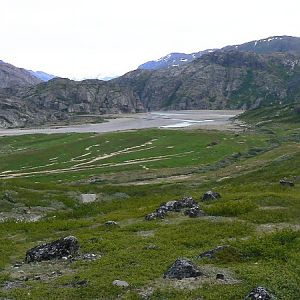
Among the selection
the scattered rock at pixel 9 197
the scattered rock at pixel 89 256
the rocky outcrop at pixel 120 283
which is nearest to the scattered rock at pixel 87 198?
the scattered rock at pixel 9 197

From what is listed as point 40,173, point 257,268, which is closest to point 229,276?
point 257,268

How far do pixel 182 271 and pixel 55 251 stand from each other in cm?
1143

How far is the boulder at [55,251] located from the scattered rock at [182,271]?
975 cm

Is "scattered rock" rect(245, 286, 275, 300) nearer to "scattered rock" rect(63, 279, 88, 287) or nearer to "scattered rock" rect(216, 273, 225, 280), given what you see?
"scattered rock" rect(216, 273, 225, 280)

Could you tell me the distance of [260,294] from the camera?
22.2 metres

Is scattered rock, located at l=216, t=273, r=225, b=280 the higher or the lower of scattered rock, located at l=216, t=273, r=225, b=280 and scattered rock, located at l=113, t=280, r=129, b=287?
the lower

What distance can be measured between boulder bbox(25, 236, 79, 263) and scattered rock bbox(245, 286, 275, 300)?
51.6ft

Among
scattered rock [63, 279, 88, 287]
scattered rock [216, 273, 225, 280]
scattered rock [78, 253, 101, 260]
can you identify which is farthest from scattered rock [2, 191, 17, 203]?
scattered rock [216, 273, 225, 280]

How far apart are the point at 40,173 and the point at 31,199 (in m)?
57.9

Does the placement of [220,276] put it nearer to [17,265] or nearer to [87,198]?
[17,265]

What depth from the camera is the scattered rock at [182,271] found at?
87.3 ft

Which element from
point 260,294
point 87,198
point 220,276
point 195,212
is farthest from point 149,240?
point 87,198

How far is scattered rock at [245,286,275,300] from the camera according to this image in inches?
868

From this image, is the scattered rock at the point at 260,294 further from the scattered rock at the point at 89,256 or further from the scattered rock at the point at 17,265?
the scattered rock at the point at 17,265
